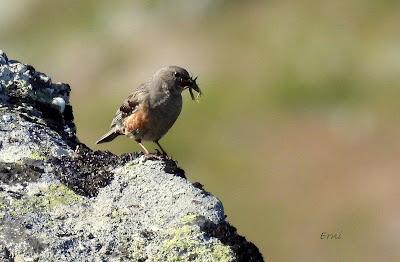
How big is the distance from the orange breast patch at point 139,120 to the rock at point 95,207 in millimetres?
3177

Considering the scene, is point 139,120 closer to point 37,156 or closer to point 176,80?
point 176,80

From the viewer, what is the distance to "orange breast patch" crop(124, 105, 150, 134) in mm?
10664

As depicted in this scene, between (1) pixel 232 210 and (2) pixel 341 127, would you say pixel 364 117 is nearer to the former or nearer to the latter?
(2) pixel 341 127

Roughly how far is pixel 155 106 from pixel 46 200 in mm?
4659

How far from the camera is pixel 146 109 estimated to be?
35.1ft

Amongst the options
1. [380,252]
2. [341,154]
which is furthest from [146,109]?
[341,154]

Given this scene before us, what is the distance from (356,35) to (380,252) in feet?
67.8

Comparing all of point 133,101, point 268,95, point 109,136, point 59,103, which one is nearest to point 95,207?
point 59,103

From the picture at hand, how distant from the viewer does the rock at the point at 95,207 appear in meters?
5.69

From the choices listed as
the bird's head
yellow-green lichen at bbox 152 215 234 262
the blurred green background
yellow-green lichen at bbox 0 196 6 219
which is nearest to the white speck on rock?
yellow-green lichen at bbox 0 196 6 219

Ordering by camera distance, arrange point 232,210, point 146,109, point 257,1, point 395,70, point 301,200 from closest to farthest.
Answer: point 146,109 → point 232,210 → point 301,200 → point 395,70 → point 257,1

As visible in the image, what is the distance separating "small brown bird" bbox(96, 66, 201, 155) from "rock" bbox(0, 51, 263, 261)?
3.22 meters

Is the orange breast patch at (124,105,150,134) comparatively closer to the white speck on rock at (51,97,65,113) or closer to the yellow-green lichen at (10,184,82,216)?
the white speck on rock at (51,97,65,113)

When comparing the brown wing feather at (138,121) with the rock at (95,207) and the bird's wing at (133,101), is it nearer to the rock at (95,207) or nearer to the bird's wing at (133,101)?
the bird's wing at (133,101)
